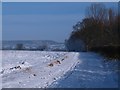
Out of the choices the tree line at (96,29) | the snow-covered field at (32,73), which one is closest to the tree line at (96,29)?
the tree line at (96,29)

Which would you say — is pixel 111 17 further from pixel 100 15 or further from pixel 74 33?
pixel 74 33

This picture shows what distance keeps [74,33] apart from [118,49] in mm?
72071

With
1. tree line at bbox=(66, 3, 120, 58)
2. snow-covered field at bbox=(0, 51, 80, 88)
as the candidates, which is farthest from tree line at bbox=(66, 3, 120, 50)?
snow-covered field at bbox=(0, 51, 80, 88)

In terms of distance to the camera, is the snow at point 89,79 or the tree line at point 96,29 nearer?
the snow at point 89,79

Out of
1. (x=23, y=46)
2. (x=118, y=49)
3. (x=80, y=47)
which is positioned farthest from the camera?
(x=23, y=46)

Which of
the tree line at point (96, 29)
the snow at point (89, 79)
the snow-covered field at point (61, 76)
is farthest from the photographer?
the tree line at point (96, 29)

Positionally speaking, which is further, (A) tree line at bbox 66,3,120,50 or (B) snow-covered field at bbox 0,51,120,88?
(A) tree line at bbox 66,3,120,50

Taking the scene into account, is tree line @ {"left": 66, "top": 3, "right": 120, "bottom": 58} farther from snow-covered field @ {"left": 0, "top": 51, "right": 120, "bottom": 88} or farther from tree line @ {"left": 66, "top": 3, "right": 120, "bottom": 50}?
snow-covered field @ {"left": 0, "top": 51, "right": 120, "bottom": 88}

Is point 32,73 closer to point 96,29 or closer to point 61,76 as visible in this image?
point 61,76

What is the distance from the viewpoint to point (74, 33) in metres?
119

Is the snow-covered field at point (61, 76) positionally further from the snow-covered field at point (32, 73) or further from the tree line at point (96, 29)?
the tree line at point (96, 29)

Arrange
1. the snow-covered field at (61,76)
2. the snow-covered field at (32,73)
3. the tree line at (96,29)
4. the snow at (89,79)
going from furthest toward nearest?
the tree line at (96,29) < the snow-covered field at (32,73) < the snow-covered field at (61,76) < the snow at (89,79)

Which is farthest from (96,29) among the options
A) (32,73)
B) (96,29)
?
(32,73)

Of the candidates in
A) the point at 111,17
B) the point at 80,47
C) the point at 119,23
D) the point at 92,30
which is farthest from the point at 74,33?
the point at 119,23
